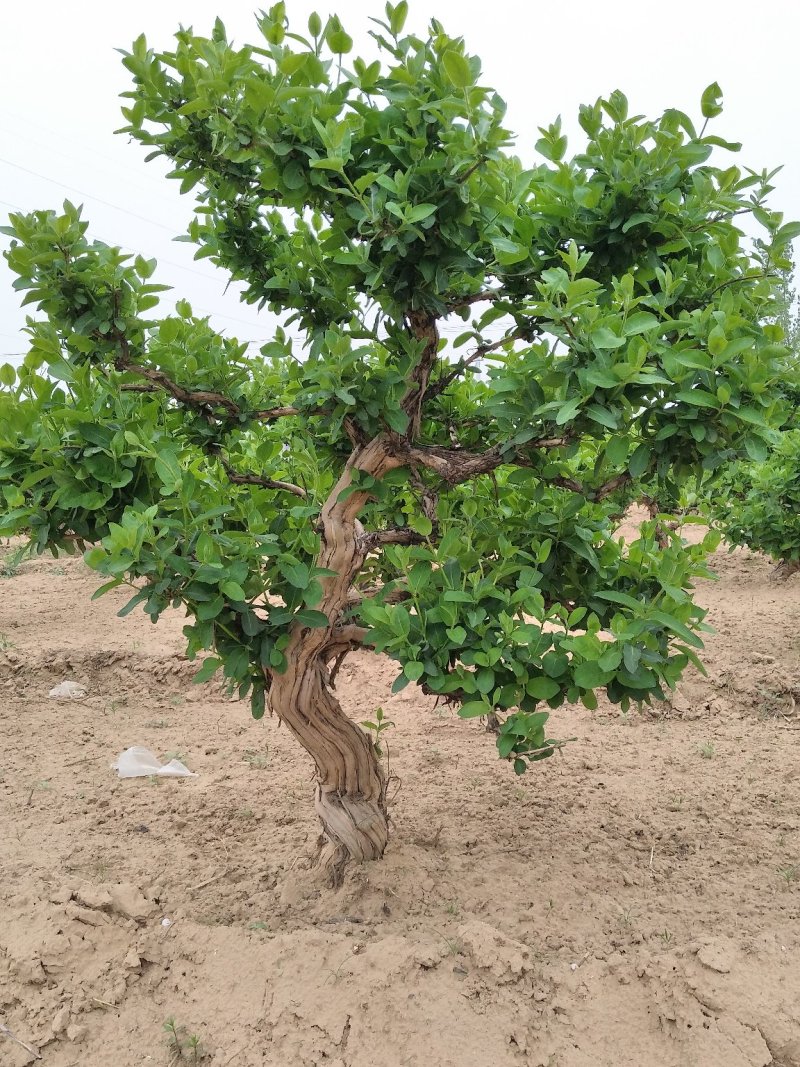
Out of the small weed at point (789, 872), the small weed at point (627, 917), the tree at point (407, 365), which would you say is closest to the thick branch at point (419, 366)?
the tree at point (407, 365)

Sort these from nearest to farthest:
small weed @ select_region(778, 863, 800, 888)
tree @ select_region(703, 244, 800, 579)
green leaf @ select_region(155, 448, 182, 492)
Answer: green leaf @ select_region(155, 448, 182, 492)
small weed @ select_region(778, 863, 800, 888)
tree @ select_region(703, 244, 800, 579)

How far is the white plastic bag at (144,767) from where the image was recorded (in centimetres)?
392

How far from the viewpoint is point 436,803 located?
3510 mm

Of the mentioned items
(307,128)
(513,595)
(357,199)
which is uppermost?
(307,128)

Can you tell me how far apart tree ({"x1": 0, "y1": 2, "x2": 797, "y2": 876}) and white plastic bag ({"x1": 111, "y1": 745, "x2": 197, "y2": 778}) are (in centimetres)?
160

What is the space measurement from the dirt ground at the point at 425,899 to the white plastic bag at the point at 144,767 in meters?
0.07

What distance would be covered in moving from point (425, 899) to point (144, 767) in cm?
178

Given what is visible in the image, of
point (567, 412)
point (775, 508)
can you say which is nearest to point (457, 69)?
point (567, 412)

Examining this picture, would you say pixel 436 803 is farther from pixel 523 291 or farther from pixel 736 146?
pixel 736 146

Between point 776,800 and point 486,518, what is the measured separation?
1.99 m

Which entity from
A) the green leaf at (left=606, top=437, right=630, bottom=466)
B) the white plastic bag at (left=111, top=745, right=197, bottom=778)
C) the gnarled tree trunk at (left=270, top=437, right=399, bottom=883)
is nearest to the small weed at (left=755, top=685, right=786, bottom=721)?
the gnarled tree trunk at (left=270, top=437, right=399, bottom=883)

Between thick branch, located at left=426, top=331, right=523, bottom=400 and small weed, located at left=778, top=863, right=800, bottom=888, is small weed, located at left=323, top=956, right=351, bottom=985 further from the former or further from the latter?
thick branch, located at left=426, top=331, right=523, bottom=400

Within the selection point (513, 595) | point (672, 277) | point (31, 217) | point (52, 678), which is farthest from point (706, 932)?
point (52, 678)

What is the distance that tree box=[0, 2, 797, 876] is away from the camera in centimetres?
178
